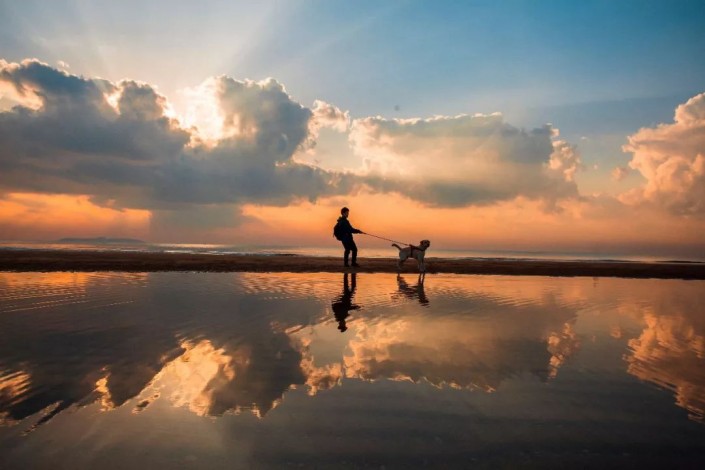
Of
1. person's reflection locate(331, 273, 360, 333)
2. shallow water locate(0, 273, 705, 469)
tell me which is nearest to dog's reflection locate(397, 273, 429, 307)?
person's reflection locate(331, 273, 360, 333)

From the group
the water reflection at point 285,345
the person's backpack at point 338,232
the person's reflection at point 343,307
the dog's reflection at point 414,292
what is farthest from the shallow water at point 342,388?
the person's backpack at point 338,232

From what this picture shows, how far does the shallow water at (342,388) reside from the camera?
3252 millimetres

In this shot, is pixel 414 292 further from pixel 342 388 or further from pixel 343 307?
pixel 342 388

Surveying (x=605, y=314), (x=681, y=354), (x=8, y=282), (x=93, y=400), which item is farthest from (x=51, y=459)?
(x=8, y=282)

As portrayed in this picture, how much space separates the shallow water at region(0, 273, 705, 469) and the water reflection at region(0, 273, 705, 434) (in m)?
0.04

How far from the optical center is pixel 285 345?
650 cm

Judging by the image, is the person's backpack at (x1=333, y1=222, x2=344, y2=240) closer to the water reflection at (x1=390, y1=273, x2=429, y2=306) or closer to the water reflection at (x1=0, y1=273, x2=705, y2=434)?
the water reflection at (x1=390, y1=273, x2=429, y2=306)

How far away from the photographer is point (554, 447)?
11.0 feet

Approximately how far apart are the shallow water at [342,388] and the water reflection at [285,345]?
4cm

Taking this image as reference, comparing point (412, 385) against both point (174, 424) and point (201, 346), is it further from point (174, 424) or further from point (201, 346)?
point (201, 346)

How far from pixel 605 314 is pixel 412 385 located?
7.51 m

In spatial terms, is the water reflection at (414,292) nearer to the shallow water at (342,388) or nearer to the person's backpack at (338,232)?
the shallow water at (342,388)

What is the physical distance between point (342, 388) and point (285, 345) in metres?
2.08

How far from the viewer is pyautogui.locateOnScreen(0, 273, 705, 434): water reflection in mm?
4551
